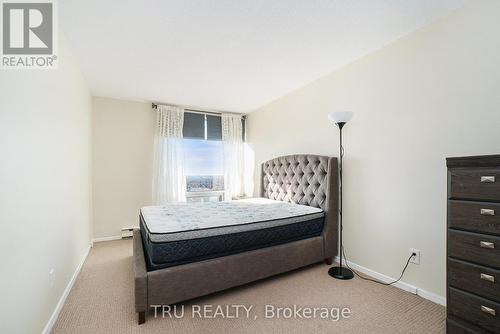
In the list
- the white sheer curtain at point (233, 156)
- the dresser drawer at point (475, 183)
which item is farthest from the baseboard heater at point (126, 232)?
the dresser drawer at point (475, 183)

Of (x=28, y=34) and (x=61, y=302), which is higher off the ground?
(x=28, y=34)

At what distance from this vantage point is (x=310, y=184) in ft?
10.2

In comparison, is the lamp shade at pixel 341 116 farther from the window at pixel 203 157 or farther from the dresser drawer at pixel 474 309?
the window at pixel 203 157

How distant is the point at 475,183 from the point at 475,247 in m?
0.39

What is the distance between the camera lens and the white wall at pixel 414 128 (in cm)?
175

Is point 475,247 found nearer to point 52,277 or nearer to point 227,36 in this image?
point 227,36

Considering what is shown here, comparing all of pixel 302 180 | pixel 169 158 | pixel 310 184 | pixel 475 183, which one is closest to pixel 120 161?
pixel 169 158

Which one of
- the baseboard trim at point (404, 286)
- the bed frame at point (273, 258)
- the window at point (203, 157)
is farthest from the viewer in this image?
the window at point (203, 157)

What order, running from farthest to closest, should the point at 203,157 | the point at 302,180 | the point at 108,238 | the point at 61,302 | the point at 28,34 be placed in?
the point at 203,157 → the point at 108,238 → the point at 302,180 → the point at 61,302 → the point at 28,34

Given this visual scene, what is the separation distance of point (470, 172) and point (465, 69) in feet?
3.32

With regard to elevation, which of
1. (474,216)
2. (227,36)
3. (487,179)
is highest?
(227,36)

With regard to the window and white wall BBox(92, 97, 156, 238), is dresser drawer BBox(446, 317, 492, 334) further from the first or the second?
white wall BBox(92, 97, 156, 238)

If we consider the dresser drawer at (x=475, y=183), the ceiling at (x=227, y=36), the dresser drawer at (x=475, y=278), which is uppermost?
the ceiling at (x=227, y=36)

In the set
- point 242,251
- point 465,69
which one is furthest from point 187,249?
point 465,69
